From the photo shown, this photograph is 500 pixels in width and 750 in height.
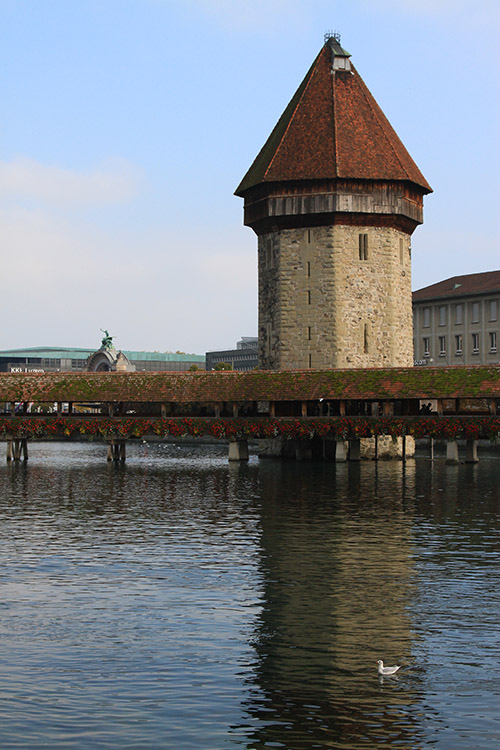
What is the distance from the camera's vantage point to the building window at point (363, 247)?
2292 inches

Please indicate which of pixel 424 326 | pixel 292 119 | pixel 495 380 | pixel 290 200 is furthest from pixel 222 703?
pixel 424 326

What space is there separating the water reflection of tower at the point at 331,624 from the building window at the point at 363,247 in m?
28.3

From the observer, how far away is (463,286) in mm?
91812

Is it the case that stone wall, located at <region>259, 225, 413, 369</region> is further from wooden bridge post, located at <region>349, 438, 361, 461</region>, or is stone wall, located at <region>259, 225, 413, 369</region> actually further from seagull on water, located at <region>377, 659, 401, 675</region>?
seagull on water, located at <region>377, 659, 401, 675</region>

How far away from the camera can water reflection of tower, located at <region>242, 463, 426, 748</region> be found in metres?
11.6

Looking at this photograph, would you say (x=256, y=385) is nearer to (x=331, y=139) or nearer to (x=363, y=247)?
(x=363, y=247)

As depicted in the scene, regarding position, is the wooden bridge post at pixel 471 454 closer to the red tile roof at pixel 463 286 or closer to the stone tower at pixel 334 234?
the stone tower at pixel 334 234

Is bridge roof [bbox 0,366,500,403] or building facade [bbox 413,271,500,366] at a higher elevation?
building facade [bbox 413,271,500,366]

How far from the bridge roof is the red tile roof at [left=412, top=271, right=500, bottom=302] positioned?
36.8m

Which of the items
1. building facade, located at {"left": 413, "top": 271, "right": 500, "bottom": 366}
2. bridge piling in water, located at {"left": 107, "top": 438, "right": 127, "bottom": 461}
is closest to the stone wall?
bridge piling in water, located at {"left": 107, "top": 438, "right": 127, "bottom": 461}

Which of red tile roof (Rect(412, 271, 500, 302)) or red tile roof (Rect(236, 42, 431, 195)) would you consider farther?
red tile roof (Rect(412, 271, 500, 302))

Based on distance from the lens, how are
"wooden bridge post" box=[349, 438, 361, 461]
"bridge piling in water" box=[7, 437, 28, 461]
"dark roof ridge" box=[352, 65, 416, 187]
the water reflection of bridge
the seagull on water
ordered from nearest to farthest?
the seagull on water
the water reflection of bridge
"wooden bridge post" box=[349, 438, 361, 461]
"bridge piling in water" box=[7, 437, 28, 461]
"dark roof ridge" box=[352, 65, 416, 187]

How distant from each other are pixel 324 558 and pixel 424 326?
74.2 meters

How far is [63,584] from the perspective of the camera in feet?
62.6
